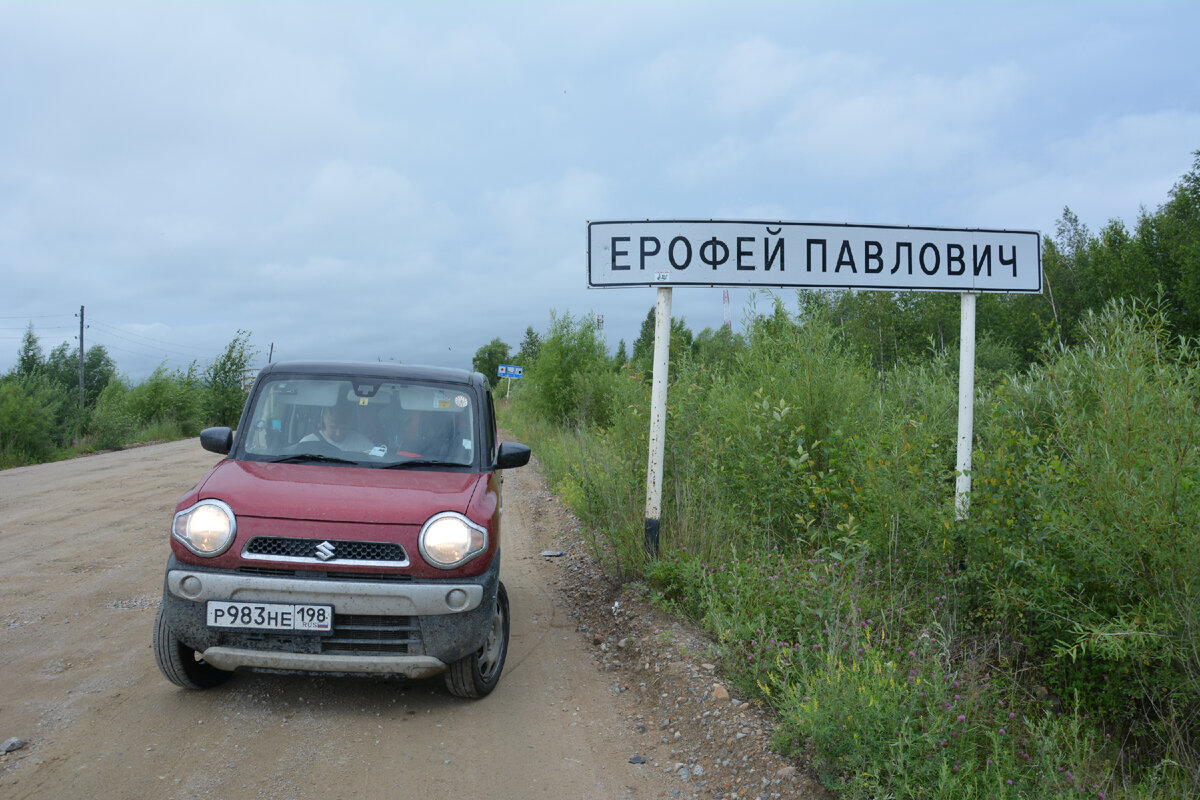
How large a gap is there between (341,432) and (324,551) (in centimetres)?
129

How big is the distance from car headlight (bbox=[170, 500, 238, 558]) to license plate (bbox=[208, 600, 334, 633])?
0.90ft

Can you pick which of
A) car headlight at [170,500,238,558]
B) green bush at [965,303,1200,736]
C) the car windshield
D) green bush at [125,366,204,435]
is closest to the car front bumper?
car headlight at [170,500,238,558]

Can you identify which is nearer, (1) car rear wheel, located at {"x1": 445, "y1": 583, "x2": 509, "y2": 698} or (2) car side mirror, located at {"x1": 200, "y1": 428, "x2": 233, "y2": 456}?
(1) car rear wheel, located at {"x1": 445, "y1": 583, "x2": 509, "y2": 698}

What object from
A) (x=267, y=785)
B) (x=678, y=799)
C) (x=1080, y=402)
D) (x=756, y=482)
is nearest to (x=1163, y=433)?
(x=1080, y=402)

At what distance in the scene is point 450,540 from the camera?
3957mm

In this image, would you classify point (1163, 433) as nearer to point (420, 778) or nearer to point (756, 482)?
point (756, 482)

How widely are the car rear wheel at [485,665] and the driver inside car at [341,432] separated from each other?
4.14 ft

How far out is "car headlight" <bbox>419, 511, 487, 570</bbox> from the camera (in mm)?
3912

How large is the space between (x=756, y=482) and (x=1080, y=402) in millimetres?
2454

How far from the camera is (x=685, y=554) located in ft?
19.4

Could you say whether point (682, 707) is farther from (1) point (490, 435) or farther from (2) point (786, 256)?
(2) point (786, 256)

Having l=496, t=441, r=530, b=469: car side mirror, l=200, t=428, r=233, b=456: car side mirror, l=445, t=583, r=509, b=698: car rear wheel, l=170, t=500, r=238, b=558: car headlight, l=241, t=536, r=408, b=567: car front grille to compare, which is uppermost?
l=200, t=428, r=233, b=456: car side mirror

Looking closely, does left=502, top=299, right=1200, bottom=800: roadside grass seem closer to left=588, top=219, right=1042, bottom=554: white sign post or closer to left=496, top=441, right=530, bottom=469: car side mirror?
left=588, top=219, right=1042, bottom=554: white sign post

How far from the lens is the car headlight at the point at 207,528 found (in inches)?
151
